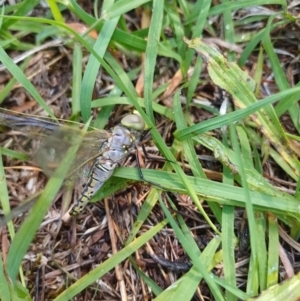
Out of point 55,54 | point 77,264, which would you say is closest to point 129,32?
point 55,54

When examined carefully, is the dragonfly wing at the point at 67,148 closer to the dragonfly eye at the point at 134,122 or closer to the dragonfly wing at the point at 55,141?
the dragonfly wing at the point at 55,141

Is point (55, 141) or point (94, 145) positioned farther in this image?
point (94, 145)

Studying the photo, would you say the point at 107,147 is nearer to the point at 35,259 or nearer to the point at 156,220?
the point at 156,220

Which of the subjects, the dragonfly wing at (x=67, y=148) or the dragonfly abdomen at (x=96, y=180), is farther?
the dragonfly abdomen at (x=96, y=180)

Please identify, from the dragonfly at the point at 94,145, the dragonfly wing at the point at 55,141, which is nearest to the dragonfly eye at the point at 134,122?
the dragonfly at the point at 94,145

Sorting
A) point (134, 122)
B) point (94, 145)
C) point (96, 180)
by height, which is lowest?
point (96, 180)

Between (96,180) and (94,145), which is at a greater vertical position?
(94,145)

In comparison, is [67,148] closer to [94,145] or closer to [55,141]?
[55,141]

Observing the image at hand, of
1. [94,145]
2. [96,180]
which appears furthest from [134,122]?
[96,180]

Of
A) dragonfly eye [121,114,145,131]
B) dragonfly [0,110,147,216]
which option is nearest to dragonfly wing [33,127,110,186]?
dragonfly [0,110,147,216]
